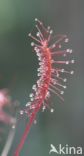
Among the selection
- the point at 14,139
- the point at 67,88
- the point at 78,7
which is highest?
the point at 78,7

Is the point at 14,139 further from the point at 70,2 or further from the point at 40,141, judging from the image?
the point at 70,2

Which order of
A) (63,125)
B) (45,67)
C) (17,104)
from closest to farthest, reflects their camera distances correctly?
(45,67) → (17,104) → (63,125)

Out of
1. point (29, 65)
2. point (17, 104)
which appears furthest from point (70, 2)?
point (17, 104)

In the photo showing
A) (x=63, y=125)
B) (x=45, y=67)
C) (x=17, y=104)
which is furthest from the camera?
(x=63, y=125)

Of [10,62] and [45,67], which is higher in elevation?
[10,62]

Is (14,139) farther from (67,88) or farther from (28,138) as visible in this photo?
(67,88)

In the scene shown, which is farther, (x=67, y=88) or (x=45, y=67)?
(x=67, y=88)
